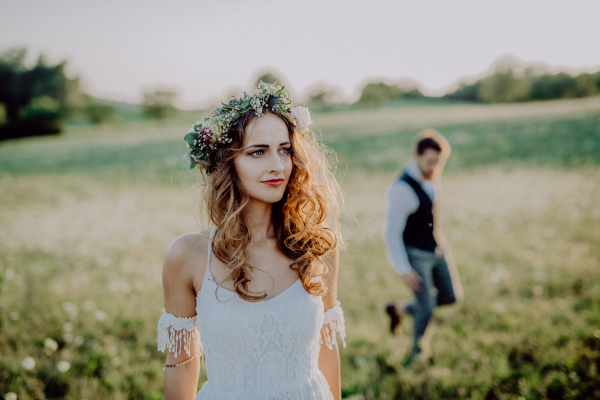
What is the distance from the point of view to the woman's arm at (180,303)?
6.18 ft

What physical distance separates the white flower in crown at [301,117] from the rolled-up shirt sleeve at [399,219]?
6.79 ft

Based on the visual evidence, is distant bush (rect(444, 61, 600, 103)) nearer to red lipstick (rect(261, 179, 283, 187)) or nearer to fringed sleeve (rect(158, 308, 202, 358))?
red lipstick (rect(261, 179, 283, 187))

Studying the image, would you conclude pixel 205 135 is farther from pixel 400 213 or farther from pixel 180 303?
pixel 400 213

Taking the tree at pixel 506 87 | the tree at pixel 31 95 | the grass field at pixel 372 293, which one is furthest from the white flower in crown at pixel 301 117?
the tree at pixel 506 87

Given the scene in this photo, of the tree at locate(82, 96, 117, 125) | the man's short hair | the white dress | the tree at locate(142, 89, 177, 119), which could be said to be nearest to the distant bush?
the tree at locate(142, 89, 177, 119)

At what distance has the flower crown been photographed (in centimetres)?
202

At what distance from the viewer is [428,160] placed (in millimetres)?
3973

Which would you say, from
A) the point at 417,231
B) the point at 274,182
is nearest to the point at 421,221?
the point at 417,231

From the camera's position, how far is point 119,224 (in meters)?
9.59

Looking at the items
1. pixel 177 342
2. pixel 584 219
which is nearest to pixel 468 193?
pixel 584 219

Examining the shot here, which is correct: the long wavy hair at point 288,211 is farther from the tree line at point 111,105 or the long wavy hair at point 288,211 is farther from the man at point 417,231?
the tree line at point 111,105

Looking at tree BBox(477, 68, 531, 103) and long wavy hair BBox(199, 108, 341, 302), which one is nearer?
long wavy hair BBox(199, 108, 341, 302)

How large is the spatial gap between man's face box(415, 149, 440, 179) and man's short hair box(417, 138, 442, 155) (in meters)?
0.04

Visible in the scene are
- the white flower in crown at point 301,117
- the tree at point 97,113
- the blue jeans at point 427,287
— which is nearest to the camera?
the white flower in crown at point 301,117
